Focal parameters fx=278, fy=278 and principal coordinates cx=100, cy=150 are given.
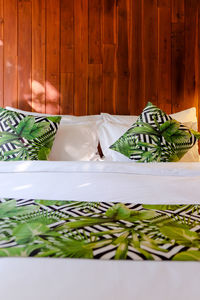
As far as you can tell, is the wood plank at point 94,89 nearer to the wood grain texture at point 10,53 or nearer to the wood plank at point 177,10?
the wood grain texture at point 10,53

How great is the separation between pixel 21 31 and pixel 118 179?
1.94 meters

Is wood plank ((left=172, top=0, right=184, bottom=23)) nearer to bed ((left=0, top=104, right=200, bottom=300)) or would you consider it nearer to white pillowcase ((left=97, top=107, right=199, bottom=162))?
white pillowcase ((left=97, top=107, right=199, bottom=162))

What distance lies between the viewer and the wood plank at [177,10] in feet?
8.53

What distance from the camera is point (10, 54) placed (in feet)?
8.39

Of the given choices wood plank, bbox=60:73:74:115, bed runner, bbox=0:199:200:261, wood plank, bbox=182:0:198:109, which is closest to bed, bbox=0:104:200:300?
bed runner, bbox=0:199:200:261

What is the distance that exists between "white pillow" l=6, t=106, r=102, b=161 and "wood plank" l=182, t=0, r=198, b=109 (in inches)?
39.0

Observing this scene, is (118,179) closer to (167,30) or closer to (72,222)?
(72,222)

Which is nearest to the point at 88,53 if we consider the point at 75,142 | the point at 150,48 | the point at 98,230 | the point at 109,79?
the point at 109,79

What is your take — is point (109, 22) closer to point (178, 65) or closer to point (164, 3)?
point (164, 3)

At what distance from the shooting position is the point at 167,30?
2.60m

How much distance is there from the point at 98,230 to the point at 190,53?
2372 millimetres

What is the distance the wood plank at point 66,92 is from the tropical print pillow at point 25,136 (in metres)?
0.60

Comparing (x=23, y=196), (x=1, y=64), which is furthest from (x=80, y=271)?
(x=1, y=64)

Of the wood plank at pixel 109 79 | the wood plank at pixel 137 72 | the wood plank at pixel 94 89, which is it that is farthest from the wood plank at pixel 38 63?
the wood plank at pixel 137 72
